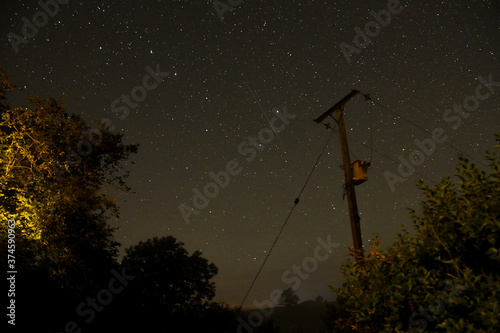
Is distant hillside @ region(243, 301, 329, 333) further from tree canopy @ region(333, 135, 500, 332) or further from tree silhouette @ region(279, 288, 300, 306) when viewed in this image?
tree canopy @ region(333, 135, 500, 332)

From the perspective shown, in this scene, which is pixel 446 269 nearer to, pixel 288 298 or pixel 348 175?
pixel 348 175

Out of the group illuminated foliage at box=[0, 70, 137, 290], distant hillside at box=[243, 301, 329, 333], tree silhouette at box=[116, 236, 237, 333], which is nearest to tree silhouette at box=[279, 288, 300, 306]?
distant hillside at box=[243, 301, 329, 333]

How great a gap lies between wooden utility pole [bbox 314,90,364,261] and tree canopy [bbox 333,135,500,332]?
8.46 ft

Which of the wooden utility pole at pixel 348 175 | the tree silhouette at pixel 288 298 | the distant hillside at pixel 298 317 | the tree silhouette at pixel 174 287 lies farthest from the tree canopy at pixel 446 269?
the tree silhouette at pixel 288 298

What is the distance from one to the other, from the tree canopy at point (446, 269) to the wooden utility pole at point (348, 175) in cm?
258

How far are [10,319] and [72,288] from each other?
2409mm

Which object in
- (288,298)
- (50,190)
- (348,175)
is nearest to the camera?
(348,175)

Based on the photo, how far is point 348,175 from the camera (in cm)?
868

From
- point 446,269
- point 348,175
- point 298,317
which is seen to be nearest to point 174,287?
point 348,175

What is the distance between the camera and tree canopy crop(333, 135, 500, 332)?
11.1ft

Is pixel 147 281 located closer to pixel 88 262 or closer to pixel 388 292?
pixel 88 262

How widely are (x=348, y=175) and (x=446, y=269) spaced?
4.73 meters

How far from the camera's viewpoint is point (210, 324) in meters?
29.9

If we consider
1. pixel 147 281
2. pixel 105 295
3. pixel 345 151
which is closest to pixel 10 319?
pixel 105 295
